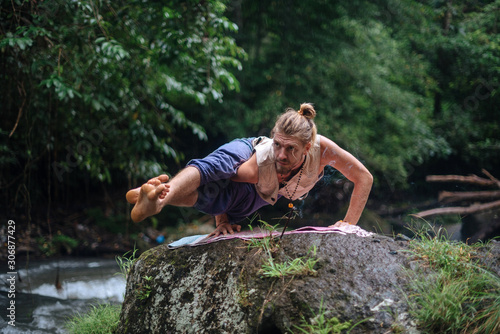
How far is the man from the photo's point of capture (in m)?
2.73

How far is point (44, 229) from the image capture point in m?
7.88

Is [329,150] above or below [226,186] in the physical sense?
above

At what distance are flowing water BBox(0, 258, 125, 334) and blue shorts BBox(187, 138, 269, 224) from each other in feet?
5.49

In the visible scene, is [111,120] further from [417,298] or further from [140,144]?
[417,298]

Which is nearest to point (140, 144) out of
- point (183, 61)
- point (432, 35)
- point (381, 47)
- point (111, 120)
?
point (111, 120)

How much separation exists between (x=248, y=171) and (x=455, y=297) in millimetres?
1457

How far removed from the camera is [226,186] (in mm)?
3033

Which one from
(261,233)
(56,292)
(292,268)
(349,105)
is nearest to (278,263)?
(292,268)

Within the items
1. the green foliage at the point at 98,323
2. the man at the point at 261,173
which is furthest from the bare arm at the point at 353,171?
the green foliage at the point at 98,323

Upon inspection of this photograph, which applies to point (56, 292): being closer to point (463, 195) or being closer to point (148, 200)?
point (148, 200)

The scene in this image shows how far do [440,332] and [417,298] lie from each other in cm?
19

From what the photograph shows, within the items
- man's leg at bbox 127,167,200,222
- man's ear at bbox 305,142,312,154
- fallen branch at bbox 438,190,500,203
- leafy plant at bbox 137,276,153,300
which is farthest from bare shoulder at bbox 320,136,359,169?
leafy plant at bbox 137,276,153,300

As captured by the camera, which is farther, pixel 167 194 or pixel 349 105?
pixel 349 105

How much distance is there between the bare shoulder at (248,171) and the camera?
2.92 metres
